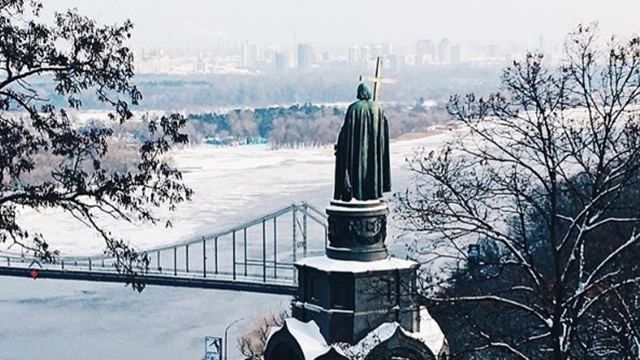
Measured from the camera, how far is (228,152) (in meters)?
82.3

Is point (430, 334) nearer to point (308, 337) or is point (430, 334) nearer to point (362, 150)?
point (308, 337)

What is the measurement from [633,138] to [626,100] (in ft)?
0.90

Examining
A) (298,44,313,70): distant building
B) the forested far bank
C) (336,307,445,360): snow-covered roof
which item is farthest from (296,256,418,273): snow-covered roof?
(298,44,313,70): distant building

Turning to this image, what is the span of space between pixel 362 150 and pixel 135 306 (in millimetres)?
23124

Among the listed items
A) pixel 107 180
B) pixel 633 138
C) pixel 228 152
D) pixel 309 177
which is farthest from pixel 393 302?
pixel 228 152

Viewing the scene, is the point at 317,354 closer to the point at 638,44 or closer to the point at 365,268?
the point at 365,268

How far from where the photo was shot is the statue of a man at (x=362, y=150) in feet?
22.6

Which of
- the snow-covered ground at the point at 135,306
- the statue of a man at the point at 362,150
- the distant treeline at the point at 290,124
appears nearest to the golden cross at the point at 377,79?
the statue of a man at the point at 362,150

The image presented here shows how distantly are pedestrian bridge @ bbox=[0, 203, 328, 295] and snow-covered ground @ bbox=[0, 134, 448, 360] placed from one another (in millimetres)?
549

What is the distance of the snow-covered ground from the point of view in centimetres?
2327

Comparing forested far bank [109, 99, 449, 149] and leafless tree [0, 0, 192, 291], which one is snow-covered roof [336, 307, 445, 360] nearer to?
leafless tree [0, 0, 192, 291]

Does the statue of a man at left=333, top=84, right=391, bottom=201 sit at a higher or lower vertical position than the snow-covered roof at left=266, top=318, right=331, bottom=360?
higher

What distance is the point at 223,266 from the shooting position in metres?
36.1

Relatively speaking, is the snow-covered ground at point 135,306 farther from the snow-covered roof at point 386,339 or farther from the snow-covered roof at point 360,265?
the snow-covered roof at point 386,339
